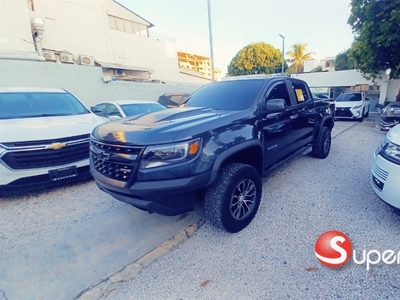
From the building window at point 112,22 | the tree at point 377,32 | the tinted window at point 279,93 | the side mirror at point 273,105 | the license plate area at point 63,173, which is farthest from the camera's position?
the building window at point 112,22

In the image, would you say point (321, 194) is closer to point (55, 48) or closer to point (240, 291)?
point (240, 291)

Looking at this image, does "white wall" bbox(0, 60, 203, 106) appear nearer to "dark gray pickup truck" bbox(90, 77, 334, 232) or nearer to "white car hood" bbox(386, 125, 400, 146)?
"dark gray pickup truck" bbox(90, 77, 334, 232)

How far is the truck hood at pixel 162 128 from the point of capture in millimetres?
2059

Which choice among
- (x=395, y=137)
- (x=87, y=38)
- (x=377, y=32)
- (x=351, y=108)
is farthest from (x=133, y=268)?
(x=87, y=38)

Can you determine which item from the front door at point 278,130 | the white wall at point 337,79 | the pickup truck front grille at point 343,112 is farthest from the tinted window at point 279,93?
the white wall at point 337,79

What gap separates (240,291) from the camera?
1855mm

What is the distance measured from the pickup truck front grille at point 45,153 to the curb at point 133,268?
230 cm

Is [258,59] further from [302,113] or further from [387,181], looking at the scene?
[387,181]

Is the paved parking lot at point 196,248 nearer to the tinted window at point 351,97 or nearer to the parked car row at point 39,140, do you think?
the parked car row at point 39,140

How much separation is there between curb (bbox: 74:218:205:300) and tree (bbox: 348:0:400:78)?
11.6m

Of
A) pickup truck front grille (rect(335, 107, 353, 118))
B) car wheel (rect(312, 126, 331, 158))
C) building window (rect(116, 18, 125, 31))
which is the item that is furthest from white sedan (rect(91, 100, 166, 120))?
building window (rect(116, 18, 125, 31))

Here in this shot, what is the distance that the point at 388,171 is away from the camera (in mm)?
2340

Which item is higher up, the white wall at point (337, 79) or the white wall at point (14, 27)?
the white wall at point (14, 27)

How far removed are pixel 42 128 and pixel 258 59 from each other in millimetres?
32664
